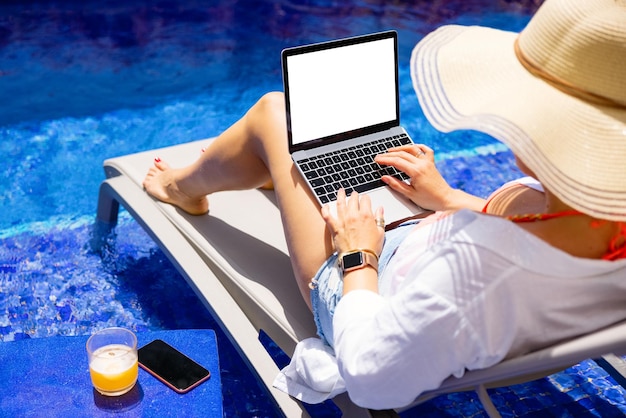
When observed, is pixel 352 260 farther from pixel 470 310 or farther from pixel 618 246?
pixel 618 246

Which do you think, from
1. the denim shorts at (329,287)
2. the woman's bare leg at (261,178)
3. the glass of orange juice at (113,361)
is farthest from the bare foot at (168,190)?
the glass of orange juice at (113,361)

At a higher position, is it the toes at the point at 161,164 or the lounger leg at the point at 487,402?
the lounger leg at the point at 487,402

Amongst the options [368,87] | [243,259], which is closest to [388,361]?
[243,259]

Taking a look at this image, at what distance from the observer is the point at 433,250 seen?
4.64 feet

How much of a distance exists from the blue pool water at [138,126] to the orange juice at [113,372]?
0.81 meters

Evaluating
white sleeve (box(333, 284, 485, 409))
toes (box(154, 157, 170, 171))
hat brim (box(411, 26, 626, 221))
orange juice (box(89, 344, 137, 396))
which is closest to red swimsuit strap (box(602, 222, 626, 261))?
hat brim (box(411, 26, 626, 221))

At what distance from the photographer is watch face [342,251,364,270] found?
5.63 feet

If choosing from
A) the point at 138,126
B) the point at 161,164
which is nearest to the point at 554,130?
the point at 161,164

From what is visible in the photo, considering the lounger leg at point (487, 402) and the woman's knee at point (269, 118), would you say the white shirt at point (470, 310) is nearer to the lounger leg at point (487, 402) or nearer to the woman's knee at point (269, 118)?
the lounger leg at point (487, 402)

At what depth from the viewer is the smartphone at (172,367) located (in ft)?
5.30

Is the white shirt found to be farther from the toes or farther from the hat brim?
the toes

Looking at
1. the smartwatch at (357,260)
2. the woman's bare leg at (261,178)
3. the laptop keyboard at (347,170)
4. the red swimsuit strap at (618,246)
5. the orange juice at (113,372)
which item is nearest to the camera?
the red swimsuit strap at (618,246)

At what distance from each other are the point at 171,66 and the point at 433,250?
12.5 feet

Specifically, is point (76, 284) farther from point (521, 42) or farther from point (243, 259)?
point (521, 42)
